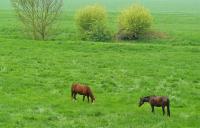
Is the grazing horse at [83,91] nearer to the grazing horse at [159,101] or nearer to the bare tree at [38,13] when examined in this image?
the grazing horse at [159,101]

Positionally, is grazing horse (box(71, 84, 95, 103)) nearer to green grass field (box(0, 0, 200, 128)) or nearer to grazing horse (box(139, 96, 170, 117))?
green grass field (box(0, 0, 200, 128))

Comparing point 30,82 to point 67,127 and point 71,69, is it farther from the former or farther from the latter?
point 67,127

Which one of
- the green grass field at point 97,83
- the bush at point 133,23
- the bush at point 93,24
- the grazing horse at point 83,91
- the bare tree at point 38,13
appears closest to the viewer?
the green grass field at point 97,83

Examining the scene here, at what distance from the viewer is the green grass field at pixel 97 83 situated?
77.8 feet

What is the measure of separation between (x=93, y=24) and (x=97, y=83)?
3554 cm

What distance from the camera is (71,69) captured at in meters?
39.0

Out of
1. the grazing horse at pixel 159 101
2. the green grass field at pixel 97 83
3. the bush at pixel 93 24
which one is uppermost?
the grazing horse at pixel 159 101

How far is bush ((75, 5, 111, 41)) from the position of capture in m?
66.2

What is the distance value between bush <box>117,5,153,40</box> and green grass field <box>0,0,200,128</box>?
13865 millimetres

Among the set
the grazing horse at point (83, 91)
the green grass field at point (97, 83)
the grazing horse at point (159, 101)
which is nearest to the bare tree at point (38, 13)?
the green grass field at point (97, 83)

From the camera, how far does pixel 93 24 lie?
6844 cm

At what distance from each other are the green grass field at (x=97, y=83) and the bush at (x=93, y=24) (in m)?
11.1

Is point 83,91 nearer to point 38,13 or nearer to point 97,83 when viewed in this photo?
point 97,83

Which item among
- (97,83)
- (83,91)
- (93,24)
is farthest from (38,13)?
(83,91)
